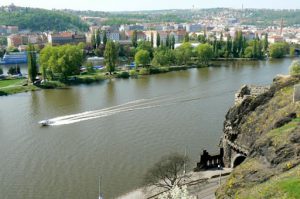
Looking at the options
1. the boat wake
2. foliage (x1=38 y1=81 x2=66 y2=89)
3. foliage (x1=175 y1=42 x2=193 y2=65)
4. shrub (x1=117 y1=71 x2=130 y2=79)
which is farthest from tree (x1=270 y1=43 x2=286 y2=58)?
foliage (x1=38 y1=81 x2=66 y2=89)

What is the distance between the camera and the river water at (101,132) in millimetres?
19188

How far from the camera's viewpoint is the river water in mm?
19188

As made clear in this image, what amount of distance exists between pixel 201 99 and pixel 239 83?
9648mm

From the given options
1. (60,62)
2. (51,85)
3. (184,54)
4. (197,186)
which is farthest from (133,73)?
(197,186)

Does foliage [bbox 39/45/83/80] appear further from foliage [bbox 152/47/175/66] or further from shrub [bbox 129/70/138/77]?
foliage [bbox 152/47/175/66]

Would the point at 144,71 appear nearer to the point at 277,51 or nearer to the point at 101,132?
the point at 101,132

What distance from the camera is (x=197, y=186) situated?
1831 centimetres

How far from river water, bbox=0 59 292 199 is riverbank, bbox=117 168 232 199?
0.78 metres

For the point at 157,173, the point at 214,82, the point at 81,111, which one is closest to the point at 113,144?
the point at 157,173

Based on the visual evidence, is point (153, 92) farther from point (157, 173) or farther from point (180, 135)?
point (157, 173)

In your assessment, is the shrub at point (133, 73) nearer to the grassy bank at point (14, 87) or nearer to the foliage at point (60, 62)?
the foliage at point (60, 62)

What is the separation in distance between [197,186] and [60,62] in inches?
1150

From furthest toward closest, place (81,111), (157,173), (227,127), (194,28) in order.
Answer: (194,28), (81,111), (227,127), (157,173)

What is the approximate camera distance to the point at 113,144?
2378 centimetres
